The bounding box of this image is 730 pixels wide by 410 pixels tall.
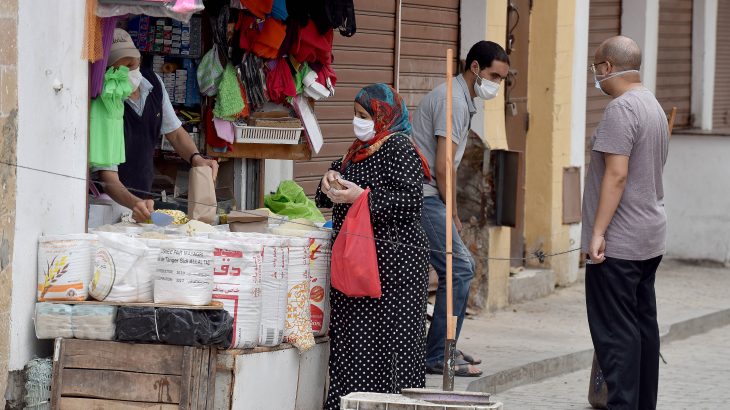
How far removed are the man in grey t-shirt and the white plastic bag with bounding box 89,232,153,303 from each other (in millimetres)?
2240

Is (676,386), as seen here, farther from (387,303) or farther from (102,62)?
(102,62)

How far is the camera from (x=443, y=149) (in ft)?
25.6

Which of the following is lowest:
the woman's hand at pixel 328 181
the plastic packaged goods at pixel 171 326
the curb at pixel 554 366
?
the curb at pixel 554 366

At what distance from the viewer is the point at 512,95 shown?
39.8ft

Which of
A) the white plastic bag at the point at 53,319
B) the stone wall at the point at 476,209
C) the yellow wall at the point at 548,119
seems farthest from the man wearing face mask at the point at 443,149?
Result: the yellow wall at the point at 548,119

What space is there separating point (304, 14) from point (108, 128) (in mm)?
1818

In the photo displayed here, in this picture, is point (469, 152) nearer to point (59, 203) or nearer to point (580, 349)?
point (580, 349)

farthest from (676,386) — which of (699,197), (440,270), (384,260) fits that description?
(699,197)

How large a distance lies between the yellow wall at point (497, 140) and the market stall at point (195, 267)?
3.18 m

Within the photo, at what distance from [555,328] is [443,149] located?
323 centimetres

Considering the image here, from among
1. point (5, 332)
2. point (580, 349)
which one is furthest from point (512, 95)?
point (5, 332)

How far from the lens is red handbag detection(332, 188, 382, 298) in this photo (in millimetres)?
6598

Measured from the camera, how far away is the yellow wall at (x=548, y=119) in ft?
39.7

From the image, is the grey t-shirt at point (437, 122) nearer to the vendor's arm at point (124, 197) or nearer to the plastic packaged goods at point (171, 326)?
the vendor's arm at point (124, 197)
